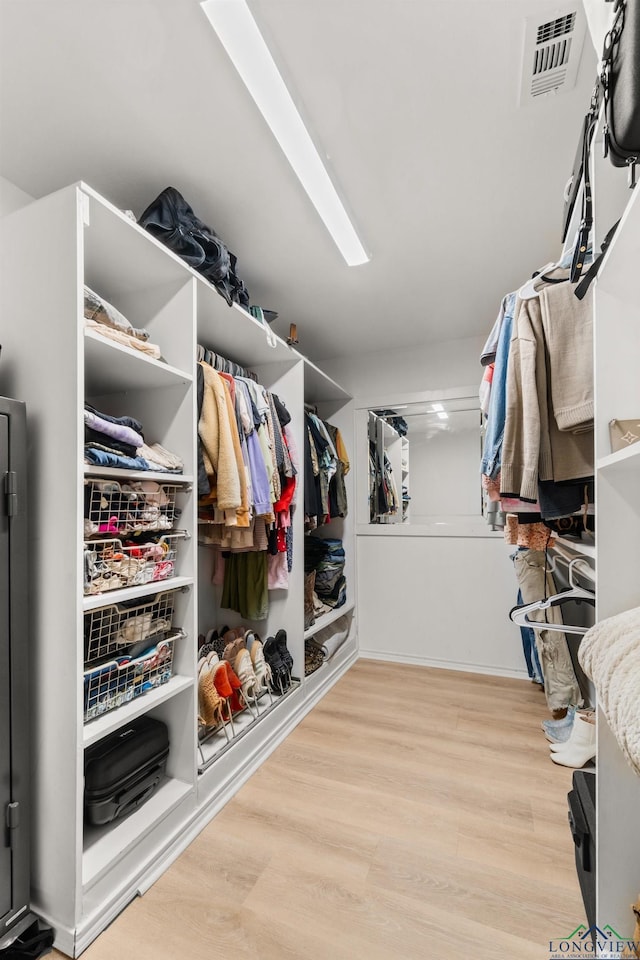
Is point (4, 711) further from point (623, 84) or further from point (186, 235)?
point (623, 84)

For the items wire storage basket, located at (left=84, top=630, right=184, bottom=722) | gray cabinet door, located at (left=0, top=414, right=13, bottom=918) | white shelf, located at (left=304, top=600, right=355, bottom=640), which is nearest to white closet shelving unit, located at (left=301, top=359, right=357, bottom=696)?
white shelf, located at (left=304, top=600, right=355, bottom=640)

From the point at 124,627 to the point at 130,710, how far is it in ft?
0.83

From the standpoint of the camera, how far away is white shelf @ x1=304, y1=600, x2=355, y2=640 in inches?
106

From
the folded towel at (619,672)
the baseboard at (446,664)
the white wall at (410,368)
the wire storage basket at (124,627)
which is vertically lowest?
the baseboard at (446,664)

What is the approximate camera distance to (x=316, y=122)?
4.68 feet

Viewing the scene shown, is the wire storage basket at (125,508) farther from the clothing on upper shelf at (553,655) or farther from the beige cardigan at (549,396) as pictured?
the clothing on upper shelf at (553,655)

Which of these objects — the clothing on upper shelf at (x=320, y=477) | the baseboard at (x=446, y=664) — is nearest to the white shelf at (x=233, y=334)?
the clothing on upper shelf at (x=320, y=477)

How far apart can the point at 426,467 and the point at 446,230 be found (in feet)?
6.20

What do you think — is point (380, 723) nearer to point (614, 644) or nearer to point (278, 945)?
point (278, 945)

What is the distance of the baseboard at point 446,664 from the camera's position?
122 inches

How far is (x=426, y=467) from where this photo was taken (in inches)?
140

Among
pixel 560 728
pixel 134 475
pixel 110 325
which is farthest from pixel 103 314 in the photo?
pixel 560 728

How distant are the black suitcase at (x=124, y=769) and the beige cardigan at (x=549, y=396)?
1464mm

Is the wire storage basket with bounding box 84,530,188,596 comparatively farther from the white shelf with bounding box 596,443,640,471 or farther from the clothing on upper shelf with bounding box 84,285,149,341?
the white shelf with bounding box 596,443,640,471
